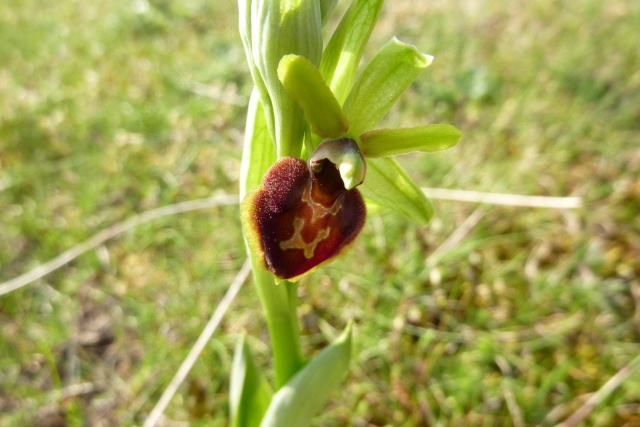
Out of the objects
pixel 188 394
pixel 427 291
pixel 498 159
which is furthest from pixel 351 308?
pixel 498 159

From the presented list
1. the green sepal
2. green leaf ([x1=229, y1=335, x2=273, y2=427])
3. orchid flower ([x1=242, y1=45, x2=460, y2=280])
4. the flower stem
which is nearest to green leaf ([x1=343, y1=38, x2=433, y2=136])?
orchid flower ([x1=242, y1=45, x2=460, y2=280])

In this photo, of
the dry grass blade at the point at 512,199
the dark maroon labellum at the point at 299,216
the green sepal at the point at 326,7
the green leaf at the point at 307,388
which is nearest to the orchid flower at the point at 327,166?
the dark maroon labellum at the point at 299,216

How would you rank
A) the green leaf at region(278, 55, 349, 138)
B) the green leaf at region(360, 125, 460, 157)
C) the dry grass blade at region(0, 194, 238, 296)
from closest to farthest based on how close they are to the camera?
the green leaf at region(278, 55, 349, 138)
the green leaf at region(360, 125, 460, 157)
the dry grass blade at region(0, 194, 238, 296)

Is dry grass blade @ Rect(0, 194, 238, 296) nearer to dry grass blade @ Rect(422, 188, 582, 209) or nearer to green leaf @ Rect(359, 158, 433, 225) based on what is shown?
dry grass blade @ Rect(422, 188, 582, 209)

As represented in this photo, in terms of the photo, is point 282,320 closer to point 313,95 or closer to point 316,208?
point 316,208

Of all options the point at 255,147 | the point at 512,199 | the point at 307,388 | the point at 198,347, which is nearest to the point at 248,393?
the point at 307,388

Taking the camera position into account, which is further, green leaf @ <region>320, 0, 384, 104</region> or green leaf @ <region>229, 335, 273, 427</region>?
green leaf @ <region>229, 335, 273, 427</region>

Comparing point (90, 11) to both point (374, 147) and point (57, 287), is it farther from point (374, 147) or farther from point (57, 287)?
point (374, 147)

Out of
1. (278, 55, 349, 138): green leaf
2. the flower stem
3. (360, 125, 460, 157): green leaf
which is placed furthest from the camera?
the flower stem
